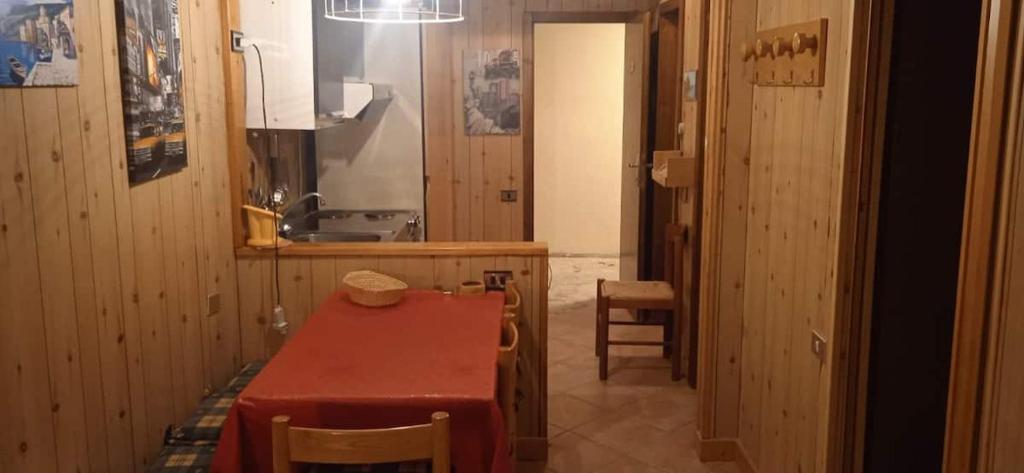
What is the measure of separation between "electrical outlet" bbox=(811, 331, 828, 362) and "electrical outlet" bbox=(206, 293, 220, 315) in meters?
2.18

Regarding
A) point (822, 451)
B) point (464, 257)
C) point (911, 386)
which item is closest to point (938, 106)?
point (911, 386)

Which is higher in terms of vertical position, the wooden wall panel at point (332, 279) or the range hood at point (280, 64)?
the range hood at point (280, 64)

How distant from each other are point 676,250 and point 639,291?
0.35 m

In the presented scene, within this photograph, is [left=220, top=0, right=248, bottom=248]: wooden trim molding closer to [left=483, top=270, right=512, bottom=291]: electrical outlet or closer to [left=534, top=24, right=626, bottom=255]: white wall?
[left=483, top=270, right=512, bottom=291]: electrical outlet

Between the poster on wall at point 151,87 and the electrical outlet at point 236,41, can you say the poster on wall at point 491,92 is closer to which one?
the electrical outlet at point 236,41

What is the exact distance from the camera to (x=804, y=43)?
275 cm

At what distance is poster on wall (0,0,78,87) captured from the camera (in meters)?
1.94

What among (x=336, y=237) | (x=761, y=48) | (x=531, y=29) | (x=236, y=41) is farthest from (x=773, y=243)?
(x=531, y=29)

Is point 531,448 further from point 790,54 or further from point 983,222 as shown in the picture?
point 983,222

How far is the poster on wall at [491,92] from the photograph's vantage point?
226 inches

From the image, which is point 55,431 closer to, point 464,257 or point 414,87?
point 464,257

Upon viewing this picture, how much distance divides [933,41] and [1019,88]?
973 millimetres

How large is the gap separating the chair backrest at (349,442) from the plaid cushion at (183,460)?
1.90 feet

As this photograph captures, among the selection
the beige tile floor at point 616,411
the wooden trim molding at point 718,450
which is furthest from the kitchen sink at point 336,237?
the wooden trim molding at point 718,450
